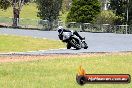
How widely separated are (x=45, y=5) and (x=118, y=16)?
1011 cm

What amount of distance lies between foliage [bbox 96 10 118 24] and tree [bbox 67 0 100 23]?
0.73 metres

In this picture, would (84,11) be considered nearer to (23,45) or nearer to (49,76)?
(23,45)

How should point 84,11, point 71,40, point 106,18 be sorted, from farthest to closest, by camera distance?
point 106,18 < point 84,11 < point 71,40

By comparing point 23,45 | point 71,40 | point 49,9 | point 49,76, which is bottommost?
point 23,45

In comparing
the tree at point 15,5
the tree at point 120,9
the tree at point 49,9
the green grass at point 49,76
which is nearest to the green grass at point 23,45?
the green grass at point 49,76

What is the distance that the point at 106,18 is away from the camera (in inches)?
2176

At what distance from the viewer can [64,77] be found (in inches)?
463

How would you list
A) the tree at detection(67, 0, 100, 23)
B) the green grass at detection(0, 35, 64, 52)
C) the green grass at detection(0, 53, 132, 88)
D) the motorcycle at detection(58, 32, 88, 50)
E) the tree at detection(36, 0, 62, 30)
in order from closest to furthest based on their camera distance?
the green grass at detection(0, 53, 132, 88), the motorcycle at detection(58, 32, 88, 50), the green grass at detection(0, 35, 64, 52), the tree at detection(67, 0, 100, 23), the tree at detection(36, 0, 62, 30)

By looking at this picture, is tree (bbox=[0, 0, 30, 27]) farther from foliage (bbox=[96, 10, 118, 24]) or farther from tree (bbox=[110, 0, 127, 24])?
tree (bbox=[110, 0, 127, 24])

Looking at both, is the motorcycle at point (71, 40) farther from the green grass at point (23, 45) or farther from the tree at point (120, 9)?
the tree at point (120, 9)

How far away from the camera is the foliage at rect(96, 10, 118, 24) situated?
53.9 meters

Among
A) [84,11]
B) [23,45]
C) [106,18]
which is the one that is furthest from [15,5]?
[23,45]

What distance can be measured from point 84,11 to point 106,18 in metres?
3.44

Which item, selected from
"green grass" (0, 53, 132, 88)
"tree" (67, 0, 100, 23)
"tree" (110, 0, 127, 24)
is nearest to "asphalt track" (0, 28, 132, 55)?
"green grass" (0, 53, 132, 88)
